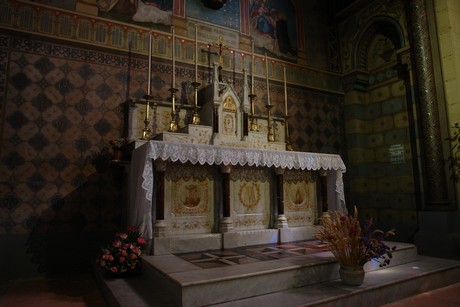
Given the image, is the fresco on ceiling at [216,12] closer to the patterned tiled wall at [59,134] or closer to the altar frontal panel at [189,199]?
the patterned tiled wall at [59,134]

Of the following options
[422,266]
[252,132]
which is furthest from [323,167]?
[422,266]

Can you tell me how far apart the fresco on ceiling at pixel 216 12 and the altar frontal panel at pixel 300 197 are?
3.77 m

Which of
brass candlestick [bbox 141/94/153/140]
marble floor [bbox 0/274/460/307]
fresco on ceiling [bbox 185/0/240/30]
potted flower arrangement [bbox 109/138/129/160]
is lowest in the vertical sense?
marble floor [bbox 0/274/460/307]

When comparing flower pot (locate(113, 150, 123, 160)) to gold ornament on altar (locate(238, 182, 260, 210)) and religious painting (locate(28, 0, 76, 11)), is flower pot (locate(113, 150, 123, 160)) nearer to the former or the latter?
gold ornament on altar (locate(238, 182, 260, 210))

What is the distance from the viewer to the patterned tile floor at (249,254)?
415 cm

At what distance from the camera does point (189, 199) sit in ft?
16.8

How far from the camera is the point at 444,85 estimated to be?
661 centimetres

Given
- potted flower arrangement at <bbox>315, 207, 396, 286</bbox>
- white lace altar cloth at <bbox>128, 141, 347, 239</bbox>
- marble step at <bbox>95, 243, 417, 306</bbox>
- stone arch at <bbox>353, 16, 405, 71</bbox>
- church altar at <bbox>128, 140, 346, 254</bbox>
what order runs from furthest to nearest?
stone arch at <bbox>353, 16, 405, 71</bbox>, church altar at <bbox>128, 140, 346, 254</bbox>, white lace altar cloth at <bbox>128, 141, 347, 239</bbox>, potted flower arrangement at <bbox>315, 207, 396, 286</bbox>, marble step at <bbox>95, 243, 417, 306</bbox>

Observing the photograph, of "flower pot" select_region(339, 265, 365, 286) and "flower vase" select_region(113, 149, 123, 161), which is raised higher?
"flower vase" select_region(113, 149, 123, 161)

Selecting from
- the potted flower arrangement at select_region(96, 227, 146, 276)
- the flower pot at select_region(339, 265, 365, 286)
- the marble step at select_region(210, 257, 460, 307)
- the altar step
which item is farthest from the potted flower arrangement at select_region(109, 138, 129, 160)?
the flower pot at select_region(339, 265, 365, 286)

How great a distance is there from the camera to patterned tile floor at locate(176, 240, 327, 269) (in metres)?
4.15

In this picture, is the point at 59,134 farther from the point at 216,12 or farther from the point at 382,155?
the point at 382,155

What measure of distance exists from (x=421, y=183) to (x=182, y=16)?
6.12 meters

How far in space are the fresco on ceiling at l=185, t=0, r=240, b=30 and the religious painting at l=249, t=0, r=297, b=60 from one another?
42 cm
